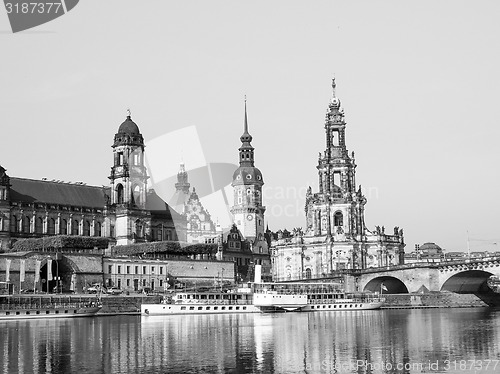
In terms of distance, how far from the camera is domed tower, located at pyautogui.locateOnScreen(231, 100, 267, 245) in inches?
6004

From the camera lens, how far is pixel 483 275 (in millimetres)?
107562

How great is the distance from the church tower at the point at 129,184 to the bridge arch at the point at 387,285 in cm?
3483

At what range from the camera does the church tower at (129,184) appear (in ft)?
401

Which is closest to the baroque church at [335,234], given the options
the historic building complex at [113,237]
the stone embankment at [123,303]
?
the historic building complex at [113,237]

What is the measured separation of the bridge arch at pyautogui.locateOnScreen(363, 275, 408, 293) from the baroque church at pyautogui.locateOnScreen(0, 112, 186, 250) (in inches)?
1354

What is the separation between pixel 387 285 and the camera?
11900cm

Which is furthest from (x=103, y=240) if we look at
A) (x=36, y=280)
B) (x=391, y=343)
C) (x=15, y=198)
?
(x=391, y=343)

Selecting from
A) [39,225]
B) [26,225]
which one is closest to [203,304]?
[26,225]

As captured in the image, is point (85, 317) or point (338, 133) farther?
point (338, 133)

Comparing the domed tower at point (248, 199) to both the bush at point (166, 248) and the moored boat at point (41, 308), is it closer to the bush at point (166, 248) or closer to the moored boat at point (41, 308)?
the bush at point (166, 248)

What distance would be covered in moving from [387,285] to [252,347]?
74.2 metres

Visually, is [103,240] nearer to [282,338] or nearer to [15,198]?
[15,198]

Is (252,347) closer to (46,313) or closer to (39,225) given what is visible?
(46,313)

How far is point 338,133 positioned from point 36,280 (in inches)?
2265
